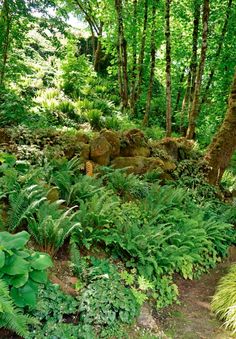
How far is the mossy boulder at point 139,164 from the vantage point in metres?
7.72

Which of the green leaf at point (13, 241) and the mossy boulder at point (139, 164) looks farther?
the mossy boulder at point (139, 164)

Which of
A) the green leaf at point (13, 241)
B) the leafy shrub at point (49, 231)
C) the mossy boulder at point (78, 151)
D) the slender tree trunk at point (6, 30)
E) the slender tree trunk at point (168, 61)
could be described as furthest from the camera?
the slender tree trunk at point (168, 61)

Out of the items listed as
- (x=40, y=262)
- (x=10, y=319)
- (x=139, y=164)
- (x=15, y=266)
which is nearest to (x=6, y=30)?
(x=139, y=164)

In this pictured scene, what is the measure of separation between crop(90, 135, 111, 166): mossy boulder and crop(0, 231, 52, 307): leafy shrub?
Answer: 13.5ft

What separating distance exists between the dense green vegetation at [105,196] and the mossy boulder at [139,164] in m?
0.03

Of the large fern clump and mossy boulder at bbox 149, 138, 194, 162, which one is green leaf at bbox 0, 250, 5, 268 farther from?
mossy boulder at bbox 149, 138, 194, 162

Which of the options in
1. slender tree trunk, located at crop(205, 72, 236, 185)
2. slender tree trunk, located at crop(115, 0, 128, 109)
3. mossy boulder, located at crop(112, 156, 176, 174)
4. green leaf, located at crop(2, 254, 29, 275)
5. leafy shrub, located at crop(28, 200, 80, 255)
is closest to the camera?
green leaf, located at crop(2, 254, 29, 275)

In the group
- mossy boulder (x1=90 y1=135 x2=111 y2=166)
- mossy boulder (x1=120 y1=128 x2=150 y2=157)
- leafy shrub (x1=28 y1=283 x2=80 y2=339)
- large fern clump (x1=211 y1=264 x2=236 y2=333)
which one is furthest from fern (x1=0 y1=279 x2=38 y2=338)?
mossy boulder (x1=120 y1=128 x2=150 y2=157)

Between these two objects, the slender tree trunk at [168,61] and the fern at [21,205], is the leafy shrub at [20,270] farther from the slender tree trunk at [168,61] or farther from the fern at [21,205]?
the slender tree trunk at [168,61]

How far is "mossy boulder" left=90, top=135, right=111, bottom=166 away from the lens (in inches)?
291

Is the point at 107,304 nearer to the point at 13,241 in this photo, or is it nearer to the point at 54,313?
the point at 54,313

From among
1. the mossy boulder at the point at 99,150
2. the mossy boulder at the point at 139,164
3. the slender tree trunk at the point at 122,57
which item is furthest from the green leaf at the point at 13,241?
the slender tree trunk at the point at 122,57

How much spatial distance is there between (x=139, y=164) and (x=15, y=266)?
5.08m

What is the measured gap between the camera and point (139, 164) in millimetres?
7926
